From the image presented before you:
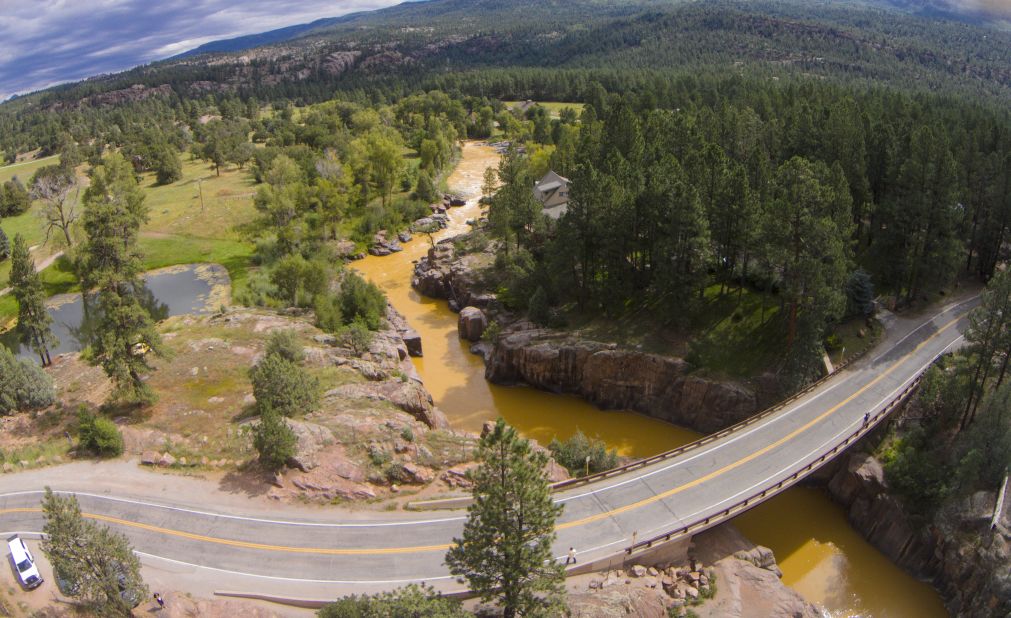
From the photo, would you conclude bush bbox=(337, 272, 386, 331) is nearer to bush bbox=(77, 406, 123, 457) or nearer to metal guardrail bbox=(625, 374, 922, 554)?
bush bbox=(77, 406, 123, 457)

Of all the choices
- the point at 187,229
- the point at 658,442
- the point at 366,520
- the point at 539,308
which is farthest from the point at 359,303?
the point at 187,229

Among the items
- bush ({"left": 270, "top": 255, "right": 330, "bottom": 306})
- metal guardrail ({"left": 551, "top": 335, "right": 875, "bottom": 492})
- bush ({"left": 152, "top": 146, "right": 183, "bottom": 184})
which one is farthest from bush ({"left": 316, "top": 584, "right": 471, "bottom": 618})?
bush ({"left": 152, "top": 146, "right": 183, "bottom": 184})

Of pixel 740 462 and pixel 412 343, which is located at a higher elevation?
pixel 412 343

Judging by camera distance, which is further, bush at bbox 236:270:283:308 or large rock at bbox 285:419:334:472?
bush at bbox 236:270:283:308

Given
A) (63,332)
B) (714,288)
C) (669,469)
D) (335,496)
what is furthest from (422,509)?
(63,332)

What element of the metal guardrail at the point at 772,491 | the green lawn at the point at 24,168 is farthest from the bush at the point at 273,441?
the green lawn at the point at 24,168

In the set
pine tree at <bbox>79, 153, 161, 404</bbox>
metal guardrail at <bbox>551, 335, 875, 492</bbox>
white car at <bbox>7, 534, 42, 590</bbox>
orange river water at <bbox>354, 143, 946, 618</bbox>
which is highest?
pine tree at <bbox>79, 153, 161, 404</bbox>

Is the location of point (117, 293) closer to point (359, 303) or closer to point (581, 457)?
point (359, 303)
